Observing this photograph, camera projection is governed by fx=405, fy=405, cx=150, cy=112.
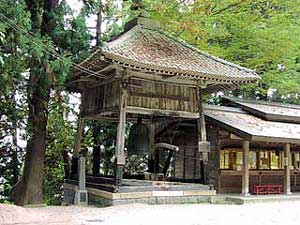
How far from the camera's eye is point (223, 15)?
17469 mm

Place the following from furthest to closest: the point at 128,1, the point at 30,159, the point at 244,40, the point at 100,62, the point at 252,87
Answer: the point at 252,87, the point at 244,40, the point at 128,1, the point at 30,159, the point at 100,62

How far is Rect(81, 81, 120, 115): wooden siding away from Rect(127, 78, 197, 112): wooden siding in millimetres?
489

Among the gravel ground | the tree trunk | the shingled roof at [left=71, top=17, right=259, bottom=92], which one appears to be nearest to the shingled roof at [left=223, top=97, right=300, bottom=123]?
the shingled roof at [left=71, top=17, right=259, bottom=92]

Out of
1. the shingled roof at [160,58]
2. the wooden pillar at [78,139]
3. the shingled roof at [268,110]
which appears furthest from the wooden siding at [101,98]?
the shingled roof at [268,110]

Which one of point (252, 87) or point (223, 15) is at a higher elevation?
point (223, 15)

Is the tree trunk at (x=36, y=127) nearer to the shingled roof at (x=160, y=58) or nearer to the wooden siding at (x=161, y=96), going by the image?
the shingled roof at (x=160, y=58)

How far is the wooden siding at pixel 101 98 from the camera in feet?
40.8

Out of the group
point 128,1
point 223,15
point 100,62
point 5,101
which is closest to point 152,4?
point 128,1

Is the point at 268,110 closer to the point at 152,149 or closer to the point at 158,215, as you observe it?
the point at 152,149

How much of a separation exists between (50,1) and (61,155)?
25.6 ft

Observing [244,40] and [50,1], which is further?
[244,40]

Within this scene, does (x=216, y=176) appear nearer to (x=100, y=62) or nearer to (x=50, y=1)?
(x=100, y=62)

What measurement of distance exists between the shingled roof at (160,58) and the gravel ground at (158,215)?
12.8 feet

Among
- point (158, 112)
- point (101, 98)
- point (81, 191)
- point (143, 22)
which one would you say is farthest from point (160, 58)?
point (81, 191)
